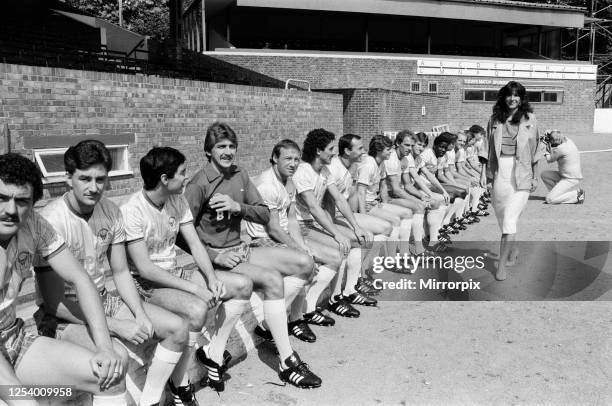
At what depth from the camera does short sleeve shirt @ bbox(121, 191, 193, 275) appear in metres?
3.70

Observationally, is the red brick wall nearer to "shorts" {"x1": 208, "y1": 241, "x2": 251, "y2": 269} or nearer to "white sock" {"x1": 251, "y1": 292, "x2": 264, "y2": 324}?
"white sock" {"x1": 251, "y1": 292, "x2": 264, "y2": 324}

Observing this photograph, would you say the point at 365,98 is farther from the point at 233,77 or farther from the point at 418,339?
the point at 418,339

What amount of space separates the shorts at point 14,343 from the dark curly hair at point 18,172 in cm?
62

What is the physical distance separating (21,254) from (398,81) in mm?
28262

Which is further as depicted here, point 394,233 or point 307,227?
point 394,233

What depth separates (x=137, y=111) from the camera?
406 inches

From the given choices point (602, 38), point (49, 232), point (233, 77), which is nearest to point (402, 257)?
point (49, 232)

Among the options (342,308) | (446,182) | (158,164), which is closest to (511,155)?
(342,308)

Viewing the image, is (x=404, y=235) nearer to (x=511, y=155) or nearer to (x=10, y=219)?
(x=511, y=155)

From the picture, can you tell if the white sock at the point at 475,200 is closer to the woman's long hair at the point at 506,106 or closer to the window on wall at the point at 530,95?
the woman's long hair at the point at 506,106

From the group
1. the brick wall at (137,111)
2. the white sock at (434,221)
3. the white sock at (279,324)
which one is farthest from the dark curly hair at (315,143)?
the brick wall at (137,111)

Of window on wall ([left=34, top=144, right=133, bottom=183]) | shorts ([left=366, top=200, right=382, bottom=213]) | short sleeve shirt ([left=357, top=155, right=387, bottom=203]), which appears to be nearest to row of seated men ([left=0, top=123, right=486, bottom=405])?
short sleeve shirt ([left=357, top=155, right=387, bottom=203])

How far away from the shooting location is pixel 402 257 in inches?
292

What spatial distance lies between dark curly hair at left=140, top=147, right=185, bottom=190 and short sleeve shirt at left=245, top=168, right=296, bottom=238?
141 centimetres
